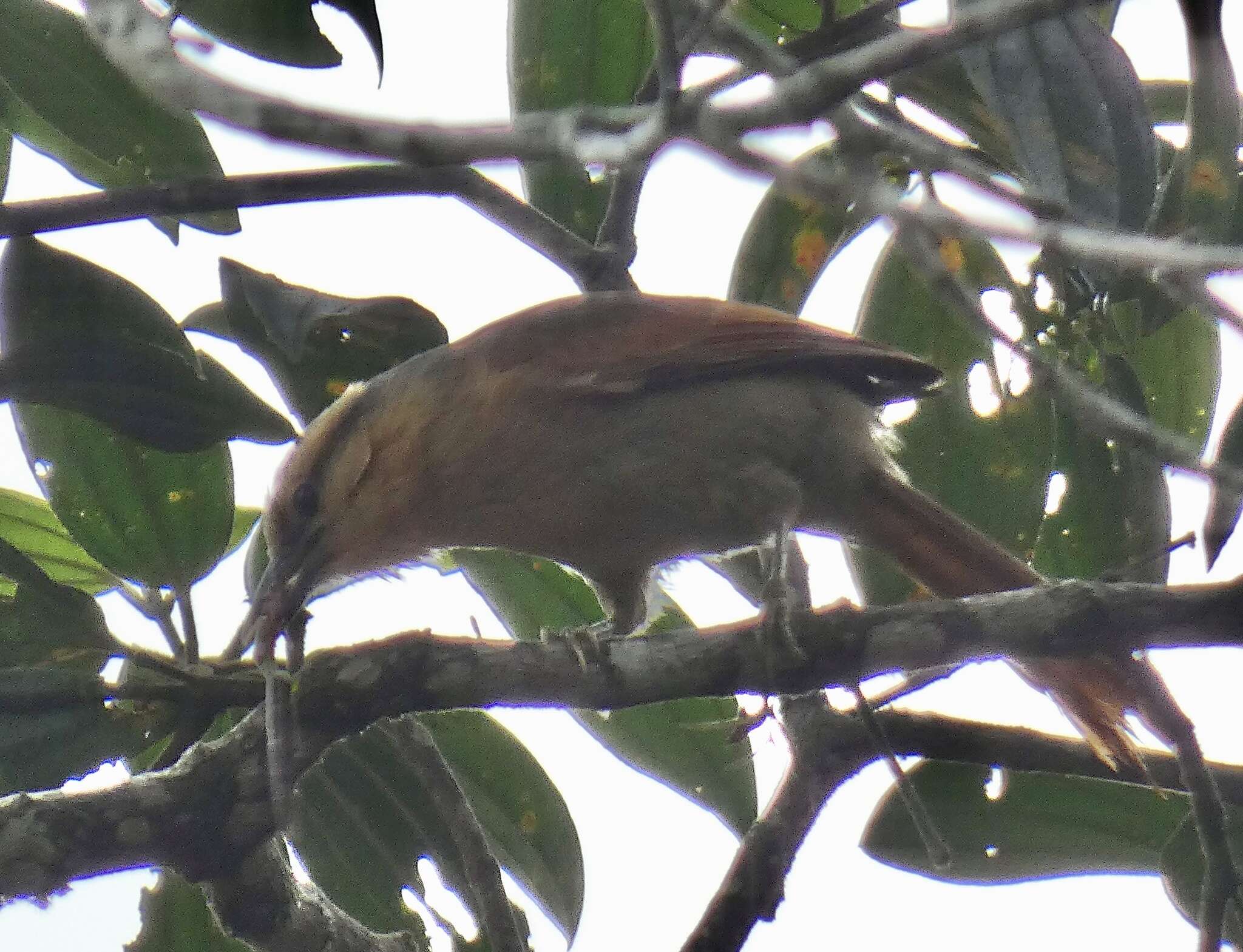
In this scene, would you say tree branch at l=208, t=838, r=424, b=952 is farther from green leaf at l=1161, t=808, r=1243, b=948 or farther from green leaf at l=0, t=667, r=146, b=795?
green leaf at l=1161, t=808, r=1243, b=948

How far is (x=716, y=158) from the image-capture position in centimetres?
Answer: 139

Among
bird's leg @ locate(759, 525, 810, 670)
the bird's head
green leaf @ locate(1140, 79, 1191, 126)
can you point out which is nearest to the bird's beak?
the bird's head

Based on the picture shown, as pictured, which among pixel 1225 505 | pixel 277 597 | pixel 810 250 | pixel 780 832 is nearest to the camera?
pixel 1225 505

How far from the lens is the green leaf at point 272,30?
2.44 m

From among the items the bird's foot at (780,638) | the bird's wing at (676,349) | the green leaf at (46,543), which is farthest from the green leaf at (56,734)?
the bird's wing at (676,349)

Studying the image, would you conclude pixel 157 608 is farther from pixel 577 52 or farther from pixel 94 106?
pixel 577 52

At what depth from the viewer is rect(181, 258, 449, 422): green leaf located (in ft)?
7.93

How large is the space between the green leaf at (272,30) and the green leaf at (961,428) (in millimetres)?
1322

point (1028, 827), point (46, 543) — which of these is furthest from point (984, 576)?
point (46, 543)

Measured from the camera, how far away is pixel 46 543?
A: 323 centimetres

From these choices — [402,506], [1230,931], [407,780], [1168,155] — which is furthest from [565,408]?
[1230,931]

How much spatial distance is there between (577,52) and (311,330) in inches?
44.2

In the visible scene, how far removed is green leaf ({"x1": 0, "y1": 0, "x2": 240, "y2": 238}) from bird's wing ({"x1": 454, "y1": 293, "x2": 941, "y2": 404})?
2.79 feet

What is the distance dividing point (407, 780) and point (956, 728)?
44.2 inches
